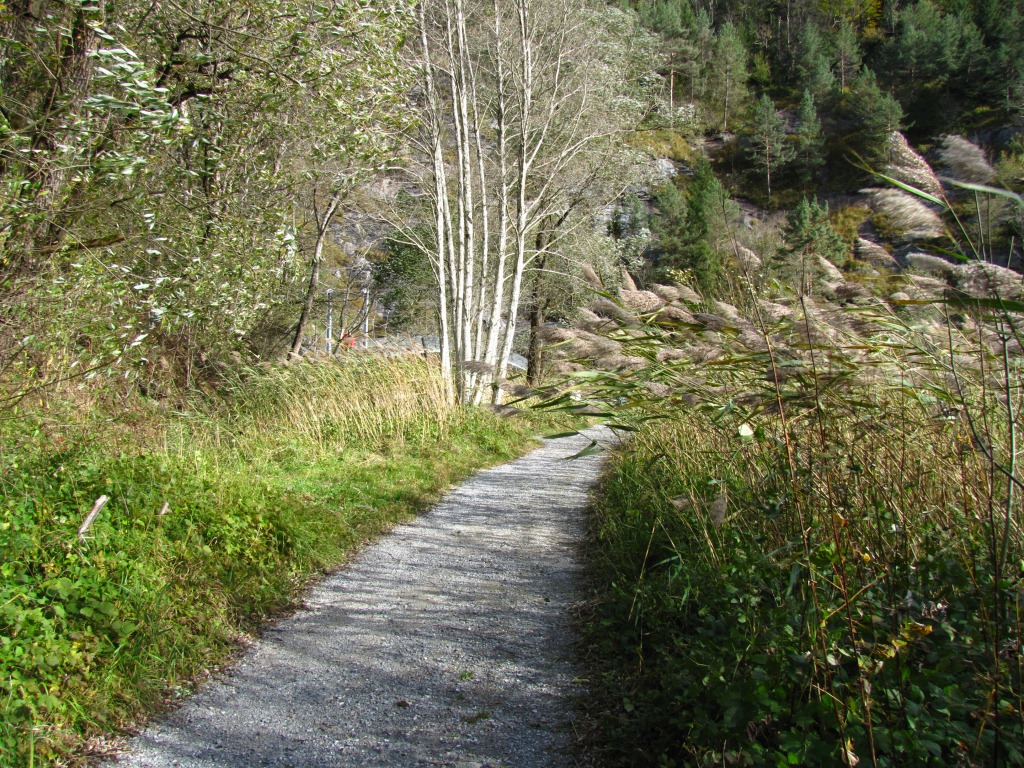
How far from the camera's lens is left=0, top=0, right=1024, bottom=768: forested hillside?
225 cm

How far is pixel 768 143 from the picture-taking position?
Answer: 49.2 meters

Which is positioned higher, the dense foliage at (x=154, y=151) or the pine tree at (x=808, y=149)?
the pine tree at (x=808, y=149)

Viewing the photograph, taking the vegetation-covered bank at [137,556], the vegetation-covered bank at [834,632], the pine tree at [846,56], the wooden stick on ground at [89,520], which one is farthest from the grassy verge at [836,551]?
A: the pine tree at [846,56]

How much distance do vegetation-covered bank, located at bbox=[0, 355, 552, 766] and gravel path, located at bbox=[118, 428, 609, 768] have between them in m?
0.24

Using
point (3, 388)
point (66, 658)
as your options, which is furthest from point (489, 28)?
point (66, 658)

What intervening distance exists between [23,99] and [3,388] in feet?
8.49

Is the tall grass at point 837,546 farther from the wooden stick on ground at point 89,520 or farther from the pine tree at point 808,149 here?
the pine tree at point 808,149

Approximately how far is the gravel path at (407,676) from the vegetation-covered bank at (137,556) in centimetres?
24

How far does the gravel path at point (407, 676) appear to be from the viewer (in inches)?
114

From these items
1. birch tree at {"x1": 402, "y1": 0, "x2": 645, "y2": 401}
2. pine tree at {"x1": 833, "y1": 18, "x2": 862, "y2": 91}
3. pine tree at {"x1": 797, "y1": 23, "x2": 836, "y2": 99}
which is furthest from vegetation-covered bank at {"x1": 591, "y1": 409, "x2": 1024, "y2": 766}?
pine tree at {"x1": 833, "y1": 18, "x2": 862, "y2": 91}

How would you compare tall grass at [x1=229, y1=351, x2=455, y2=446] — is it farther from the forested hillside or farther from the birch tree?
the birch tree

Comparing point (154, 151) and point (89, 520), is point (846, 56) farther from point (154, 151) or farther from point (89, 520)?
point (89, 520)

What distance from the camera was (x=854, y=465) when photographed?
2.64 meters

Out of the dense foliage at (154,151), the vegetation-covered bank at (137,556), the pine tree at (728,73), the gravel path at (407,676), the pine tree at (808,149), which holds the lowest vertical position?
→ the gravel path at (407,676)
